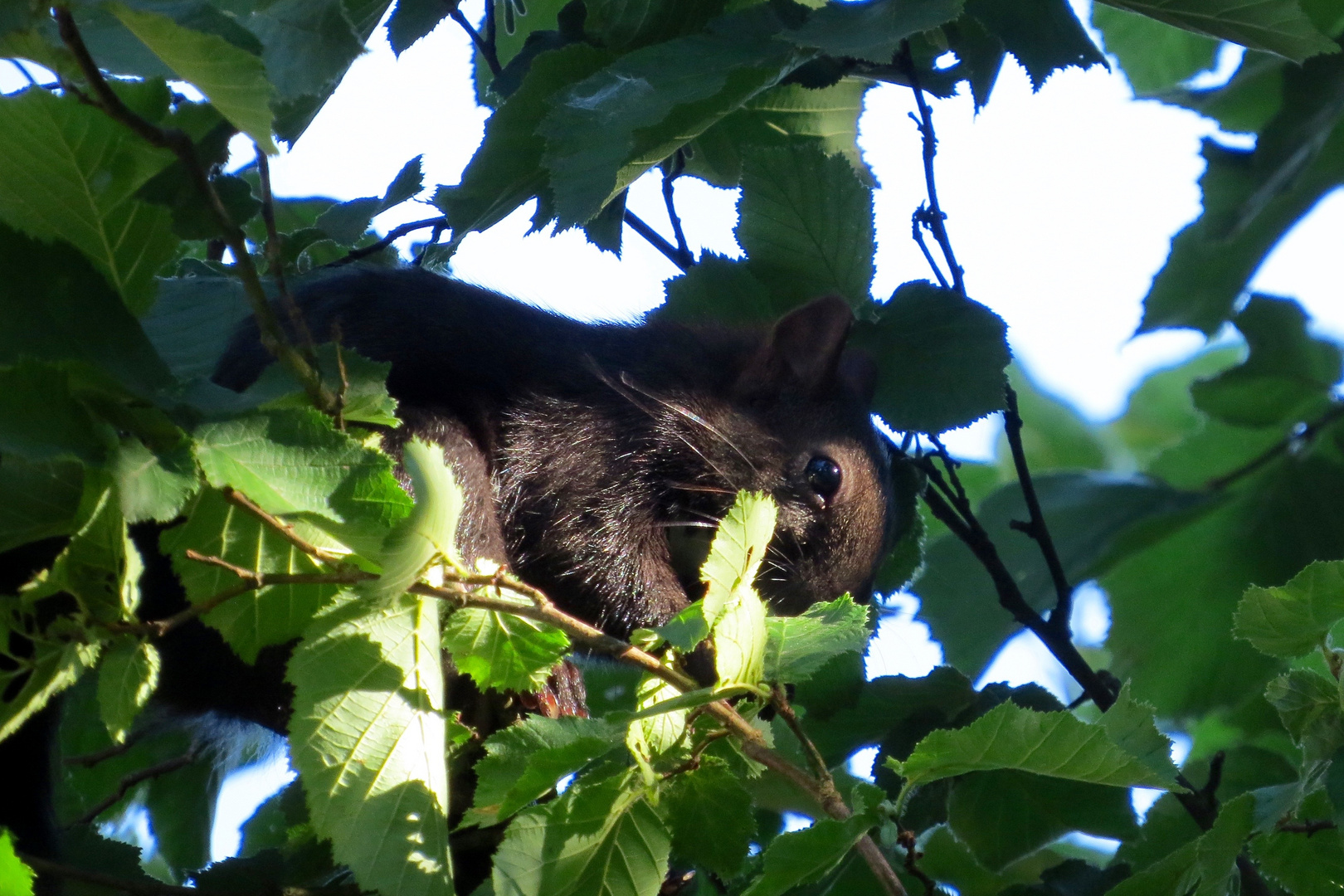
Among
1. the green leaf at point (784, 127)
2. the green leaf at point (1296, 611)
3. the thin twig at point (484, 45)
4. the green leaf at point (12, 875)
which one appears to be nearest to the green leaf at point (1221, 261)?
the green leaf at point (784, 127)

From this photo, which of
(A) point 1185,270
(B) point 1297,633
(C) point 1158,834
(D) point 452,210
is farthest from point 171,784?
(A) point 1185,270

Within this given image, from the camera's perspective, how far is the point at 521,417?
269 centimetres

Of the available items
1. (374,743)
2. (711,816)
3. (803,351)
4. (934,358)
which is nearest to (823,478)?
(803,351)

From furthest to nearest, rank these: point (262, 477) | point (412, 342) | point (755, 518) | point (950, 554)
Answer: point (950, 554) < point (412, 342) < point (755, 518) < point (262, 477)

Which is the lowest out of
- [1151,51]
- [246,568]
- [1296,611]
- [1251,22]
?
[246,568]

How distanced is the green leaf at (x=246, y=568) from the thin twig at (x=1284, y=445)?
269 cm

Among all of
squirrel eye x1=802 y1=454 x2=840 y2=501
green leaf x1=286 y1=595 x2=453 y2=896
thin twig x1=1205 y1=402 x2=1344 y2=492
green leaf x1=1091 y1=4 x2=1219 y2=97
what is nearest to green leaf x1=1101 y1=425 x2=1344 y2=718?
thin twig x1=1205 y1=402 x2=1344 y2=492

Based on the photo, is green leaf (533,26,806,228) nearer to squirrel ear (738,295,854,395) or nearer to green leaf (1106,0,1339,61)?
green leaf (1106,0,1339,61)

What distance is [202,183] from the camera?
1288 millimetres

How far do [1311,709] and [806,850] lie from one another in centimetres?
65

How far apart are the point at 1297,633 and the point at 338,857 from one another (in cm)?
109

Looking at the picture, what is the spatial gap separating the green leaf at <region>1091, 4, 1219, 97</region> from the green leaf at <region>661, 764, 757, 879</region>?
3192 millimetres

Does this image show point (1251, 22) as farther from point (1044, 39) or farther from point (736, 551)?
point (736, 551)

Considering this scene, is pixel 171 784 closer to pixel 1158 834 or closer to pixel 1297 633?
pixel 1158 834
